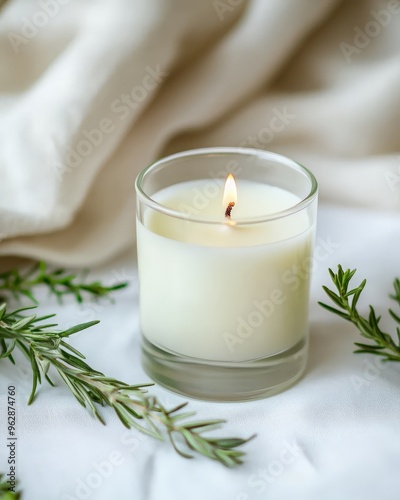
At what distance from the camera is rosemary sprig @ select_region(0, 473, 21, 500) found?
2.45 ft

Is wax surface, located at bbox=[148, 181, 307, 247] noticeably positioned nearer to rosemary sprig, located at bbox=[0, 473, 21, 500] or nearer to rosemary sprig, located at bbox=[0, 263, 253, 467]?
rosemary sprig, located at bbox=[0, 263, 253, 467]

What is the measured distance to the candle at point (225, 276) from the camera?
874mm

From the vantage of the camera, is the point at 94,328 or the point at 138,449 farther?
the point at 94,328

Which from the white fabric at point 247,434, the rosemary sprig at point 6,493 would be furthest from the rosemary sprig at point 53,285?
the rosemary sprig at point 6,493

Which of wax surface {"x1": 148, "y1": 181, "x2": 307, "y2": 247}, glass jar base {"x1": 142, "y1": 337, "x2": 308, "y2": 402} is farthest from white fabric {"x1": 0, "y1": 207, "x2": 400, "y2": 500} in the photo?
wax surface {"x1": 148, "y1": 181, "x2": 307, "y2": 247}

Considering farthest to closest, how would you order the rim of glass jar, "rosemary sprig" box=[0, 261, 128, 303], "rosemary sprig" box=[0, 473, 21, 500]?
"rosemary sprig" box=[0, 261, 128, 303] → the rim of glass jar → "rosemary sprig" box=[0, 473, 21, 500]

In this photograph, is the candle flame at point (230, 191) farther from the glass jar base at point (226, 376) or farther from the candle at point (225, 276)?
the glass jar base at point (226, 376)

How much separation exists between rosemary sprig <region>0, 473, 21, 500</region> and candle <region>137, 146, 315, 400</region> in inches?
9.2

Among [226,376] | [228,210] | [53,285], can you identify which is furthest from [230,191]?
[53,285]

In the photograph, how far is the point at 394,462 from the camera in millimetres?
839

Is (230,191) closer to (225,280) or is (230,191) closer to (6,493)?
(225,280)

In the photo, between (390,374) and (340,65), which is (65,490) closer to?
(390,374)

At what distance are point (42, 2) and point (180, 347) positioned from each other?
59 centimetres

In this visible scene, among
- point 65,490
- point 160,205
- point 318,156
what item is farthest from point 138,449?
point 318,156
